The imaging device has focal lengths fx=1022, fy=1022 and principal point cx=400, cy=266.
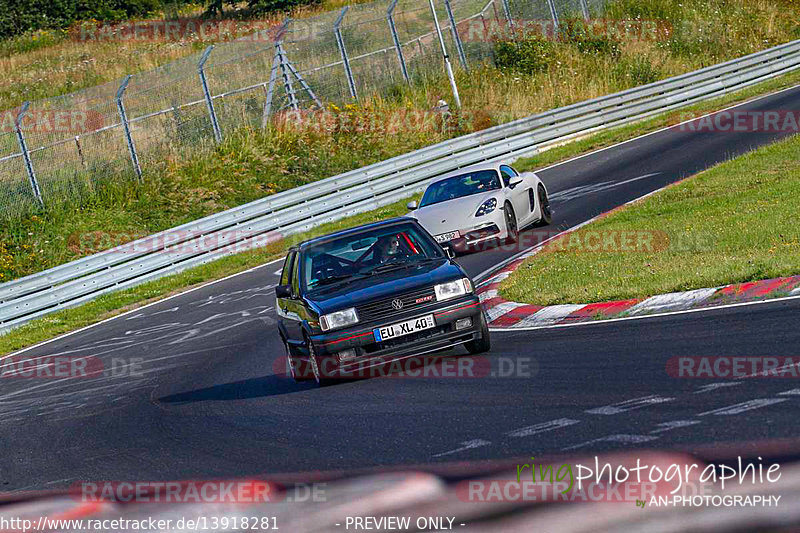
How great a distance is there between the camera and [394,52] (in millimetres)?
Answer: 35656

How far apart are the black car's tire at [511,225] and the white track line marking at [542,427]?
1095 centimetres

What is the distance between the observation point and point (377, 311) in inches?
359

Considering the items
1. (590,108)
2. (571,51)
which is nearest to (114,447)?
(590,108)

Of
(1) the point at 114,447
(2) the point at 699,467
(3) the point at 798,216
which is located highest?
(2) the point at 699,467

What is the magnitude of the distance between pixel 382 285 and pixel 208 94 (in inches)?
862

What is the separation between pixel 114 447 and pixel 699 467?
535cm

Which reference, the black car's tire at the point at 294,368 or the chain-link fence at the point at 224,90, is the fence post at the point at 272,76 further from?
the black car's tire at the point at 294,368

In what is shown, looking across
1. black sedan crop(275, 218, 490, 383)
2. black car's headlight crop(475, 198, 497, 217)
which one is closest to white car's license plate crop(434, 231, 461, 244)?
black car's headlight crop(475, 198, 497, 217)

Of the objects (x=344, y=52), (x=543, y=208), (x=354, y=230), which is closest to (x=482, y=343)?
(x=354, y=230)

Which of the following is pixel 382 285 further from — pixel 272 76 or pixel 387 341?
pixel 272 76

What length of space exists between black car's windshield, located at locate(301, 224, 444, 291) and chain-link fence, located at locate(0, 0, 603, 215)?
18.0 m

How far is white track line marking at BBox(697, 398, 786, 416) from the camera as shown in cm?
570

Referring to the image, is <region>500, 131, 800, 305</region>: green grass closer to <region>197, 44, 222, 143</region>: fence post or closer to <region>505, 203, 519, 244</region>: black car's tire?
<region>505, 203, 519, 244</region>: black car's tire

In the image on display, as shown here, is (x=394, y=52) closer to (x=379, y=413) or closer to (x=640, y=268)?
(x=640, y=268)
